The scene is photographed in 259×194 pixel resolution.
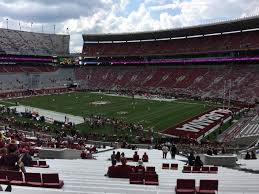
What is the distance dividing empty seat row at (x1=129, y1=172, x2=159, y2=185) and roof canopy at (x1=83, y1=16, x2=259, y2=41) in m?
55.3

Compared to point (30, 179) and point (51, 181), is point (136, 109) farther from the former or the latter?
point (30, 179)

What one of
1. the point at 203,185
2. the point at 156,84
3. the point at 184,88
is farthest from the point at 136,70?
the point at 203,185

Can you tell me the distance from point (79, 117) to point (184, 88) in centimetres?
2818

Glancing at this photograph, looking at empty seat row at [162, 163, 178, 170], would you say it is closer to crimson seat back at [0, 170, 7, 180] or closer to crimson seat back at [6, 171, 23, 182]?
crimson seat back at [6, 171, 23, 182]

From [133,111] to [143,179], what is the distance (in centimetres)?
3648

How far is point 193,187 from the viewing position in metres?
9.67

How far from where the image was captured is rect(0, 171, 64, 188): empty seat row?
30.8ft

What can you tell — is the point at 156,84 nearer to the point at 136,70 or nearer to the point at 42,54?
the point at 136,70

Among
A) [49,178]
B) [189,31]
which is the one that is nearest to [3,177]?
[49,178]

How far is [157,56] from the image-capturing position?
82250 millimetres

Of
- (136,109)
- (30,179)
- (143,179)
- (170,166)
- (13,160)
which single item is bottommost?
(170,166)

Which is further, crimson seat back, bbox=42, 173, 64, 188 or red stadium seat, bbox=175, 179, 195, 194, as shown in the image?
red stadium seat, bbox=175, 179, 195, 194

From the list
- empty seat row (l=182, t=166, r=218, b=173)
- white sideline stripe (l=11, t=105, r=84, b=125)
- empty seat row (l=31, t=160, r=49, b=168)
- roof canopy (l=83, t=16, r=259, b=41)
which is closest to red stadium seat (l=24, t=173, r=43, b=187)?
empty seat row (l=31, t=160, r=49, b=168)

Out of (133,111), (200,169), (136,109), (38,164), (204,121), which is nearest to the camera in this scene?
(38,164)
